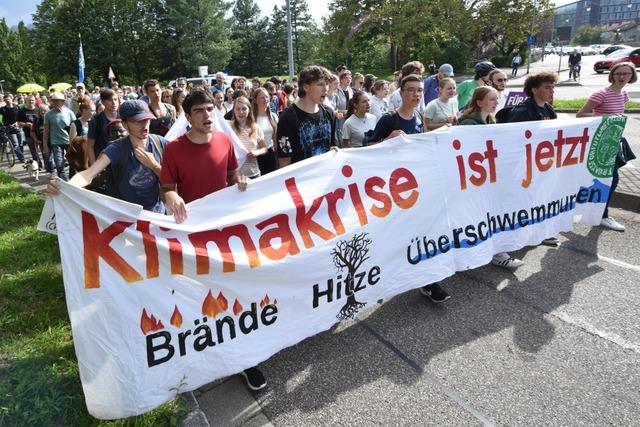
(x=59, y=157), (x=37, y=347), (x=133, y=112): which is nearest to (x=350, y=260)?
(x=133, y=112)

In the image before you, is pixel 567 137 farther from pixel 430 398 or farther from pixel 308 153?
pixel 430 398

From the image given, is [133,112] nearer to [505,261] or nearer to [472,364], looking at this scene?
[472,364]

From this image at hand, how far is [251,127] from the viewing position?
5199 mm

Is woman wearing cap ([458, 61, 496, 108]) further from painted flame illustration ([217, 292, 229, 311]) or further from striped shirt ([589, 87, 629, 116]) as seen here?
painted flame illustration ([217, 292, 229, 311])

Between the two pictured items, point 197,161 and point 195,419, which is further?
point 197,161

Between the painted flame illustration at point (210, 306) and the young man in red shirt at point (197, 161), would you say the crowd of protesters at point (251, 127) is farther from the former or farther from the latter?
the painted flame illustration at point (210, 306)

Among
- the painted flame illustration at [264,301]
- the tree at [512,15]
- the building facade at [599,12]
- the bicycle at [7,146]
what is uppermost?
the building facade at [599,12]

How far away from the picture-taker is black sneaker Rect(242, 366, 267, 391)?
288 centimetres

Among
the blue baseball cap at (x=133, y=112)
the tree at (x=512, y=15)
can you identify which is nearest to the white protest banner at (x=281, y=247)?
the blue baseball cap at (x=133, y=112)

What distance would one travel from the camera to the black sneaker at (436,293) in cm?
380

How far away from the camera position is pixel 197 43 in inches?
2005

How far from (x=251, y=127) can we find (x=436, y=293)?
9.42 feet

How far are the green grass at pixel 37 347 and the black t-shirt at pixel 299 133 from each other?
84.3 inches

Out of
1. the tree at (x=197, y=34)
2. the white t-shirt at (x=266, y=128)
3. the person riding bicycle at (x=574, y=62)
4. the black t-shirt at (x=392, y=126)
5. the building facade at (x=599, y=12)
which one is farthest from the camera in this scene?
the building facade at (x=599, y=12)
